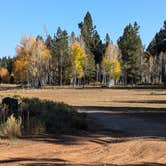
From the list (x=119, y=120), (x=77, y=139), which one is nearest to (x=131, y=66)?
(x=119, y=120)

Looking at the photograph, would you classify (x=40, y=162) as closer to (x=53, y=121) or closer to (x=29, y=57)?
(x=53, y=121)

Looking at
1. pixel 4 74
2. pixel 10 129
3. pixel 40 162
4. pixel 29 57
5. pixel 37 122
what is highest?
pixel 29 57

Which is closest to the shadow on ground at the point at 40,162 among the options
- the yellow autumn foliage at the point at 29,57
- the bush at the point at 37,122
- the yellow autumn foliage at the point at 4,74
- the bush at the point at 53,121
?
the bush at the point at 37,122

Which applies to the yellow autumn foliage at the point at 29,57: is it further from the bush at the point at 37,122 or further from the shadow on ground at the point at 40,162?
the shadow on ground at the point at 40,162

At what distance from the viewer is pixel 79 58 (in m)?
123

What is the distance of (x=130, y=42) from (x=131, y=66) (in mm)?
5640

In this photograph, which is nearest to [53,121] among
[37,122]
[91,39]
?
[37,122]

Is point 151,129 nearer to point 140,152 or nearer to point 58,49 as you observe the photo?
point 140,152

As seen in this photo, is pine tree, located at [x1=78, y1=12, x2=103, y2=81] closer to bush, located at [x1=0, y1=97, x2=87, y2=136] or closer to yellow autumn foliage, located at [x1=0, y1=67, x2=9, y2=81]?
yellow autumn foliage, located at [x1=0, y1=67, x2=9, y2=81]

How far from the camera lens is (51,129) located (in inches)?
790

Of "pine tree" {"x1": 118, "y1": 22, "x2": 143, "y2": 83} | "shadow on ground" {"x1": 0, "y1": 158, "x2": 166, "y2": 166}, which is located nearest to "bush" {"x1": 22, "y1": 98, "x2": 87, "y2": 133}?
"shadow on ground" {"x1": 0, "y1": 158, "x2": 166, "y2": 166}

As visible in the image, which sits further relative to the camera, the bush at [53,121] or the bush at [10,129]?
the bush at [53,121]

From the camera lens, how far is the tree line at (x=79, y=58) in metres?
121

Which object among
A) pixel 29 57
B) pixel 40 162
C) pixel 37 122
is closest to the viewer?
pixel 40 162
